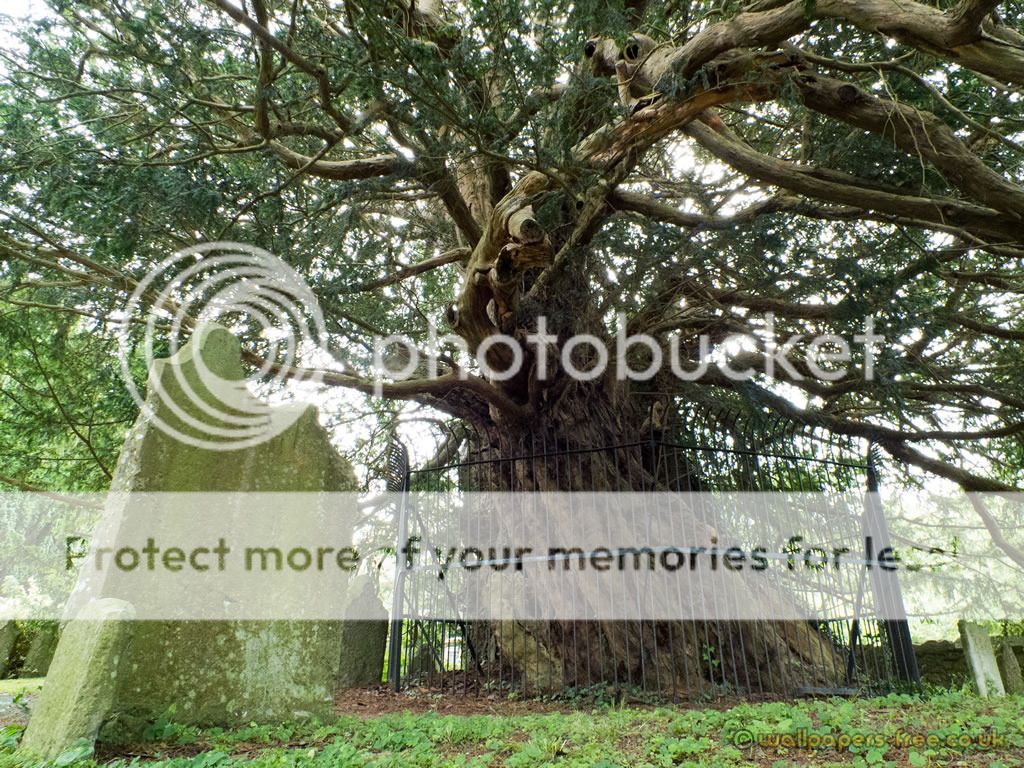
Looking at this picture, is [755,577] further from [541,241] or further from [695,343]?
[541,241]

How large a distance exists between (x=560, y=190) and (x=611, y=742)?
4.43 m

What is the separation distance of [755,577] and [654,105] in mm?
5915

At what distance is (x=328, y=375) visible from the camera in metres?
7.44

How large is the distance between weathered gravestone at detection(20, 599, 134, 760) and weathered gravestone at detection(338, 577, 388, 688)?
16.3ft

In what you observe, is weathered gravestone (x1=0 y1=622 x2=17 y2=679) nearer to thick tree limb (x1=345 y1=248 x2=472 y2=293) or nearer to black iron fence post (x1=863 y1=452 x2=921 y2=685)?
thick tree limb (x1=345 y1=248 x2=472 y2=293)

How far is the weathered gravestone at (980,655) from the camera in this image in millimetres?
6726

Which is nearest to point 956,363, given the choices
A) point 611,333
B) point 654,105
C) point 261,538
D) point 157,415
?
point 611,333

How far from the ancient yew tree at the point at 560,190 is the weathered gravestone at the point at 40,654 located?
2148 millimetres

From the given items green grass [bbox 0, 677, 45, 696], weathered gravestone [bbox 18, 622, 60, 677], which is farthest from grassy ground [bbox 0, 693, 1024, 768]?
weathered gravestone [bbox 18, 622, 60, 677]

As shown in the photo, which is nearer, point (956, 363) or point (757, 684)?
point (757, 684)

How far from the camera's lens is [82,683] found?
3.06 meters

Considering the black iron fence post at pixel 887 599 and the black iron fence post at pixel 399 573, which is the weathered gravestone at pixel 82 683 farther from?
the black iron fence post at pixel 887 599

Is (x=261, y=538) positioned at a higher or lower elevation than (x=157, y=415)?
lower

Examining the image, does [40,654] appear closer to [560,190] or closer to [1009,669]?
[560,190]
